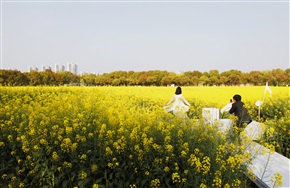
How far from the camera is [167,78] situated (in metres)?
84.2

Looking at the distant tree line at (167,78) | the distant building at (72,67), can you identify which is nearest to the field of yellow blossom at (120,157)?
the distant tree line at (167,78)

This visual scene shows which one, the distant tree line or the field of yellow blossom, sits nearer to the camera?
the field of yellow blossom

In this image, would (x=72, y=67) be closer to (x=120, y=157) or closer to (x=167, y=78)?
(x=167, y=78)

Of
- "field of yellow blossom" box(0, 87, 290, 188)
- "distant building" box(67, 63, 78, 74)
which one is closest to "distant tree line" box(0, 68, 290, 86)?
"field of yellow blossom" box(0, 87, 290, 188)

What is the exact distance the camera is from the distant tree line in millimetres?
66050

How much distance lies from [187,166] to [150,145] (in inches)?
21.8

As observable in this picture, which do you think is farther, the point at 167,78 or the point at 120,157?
the point at 167,78

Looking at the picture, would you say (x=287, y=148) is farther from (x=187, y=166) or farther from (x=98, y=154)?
(x=98, y=154)

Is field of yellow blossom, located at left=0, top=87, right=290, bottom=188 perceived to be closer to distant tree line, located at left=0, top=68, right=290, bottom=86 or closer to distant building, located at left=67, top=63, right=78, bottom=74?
distant tree line, located at left=0, top=68, right=290, bottom=86

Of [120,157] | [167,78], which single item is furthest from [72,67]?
[120,157]

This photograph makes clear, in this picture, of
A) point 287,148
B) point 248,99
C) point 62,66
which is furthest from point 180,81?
point 62,66

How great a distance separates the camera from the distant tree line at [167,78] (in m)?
66.1

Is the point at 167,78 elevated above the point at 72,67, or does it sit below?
below

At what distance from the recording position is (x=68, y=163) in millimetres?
3863
